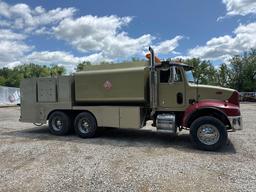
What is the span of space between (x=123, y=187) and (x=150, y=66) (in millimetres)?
4410

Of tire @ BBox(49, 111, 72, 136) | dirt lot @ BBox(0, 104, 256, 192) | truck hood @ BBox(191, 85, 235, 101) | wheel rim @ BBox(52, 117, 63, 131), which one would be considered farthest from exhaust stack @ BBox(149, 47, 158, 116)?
wheel rim @ BBox(52, 117, 63, 131)

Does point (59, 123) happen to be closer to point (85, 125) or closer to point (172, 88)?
point (85, 125)

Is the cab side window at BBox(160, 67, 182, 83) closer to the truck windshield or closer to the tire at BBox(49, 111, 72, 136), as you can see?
the truck windshield

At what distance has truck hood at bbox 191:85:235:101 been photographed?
6.95 metres

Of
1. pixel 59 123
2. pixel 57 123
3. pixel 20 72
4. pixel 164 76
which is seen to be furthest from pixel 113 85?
pixel 20 72

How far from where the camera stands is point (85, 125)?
344 inches

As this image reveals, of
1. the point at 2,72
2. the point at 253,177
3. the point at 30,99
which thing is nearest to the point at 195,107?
the point at 253,177

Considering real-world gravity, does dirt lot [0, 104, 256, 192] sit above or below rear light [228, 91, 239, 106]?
below

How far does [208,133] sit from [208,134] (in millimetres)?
28

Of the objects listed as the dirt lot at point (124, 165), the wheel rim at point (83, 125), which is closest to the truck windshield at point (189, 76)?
Answer: the dirt lot at point (124, 165)

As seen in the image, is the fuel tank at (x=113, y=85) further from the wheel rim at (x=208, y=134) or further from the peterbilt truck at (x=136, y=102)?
the wheel rim at (x=208, y=134)

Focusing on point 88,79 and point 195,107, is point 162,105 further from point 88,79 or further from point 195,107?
point 88,79

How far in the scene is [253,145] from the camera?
7109mm

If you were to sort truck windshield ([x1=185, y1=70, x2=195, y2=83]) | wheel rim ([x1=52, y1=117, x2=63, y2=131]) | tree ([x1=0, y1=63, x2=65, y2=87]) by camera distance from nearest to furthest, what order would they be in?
truck windshield ([x1=185, y1=70, x2=195, y2=83])
wheel rim ([x1=52, y1=117, x2=63, y2=131])
tree ([x1=0, y1=63, x2=65, y2=87])
